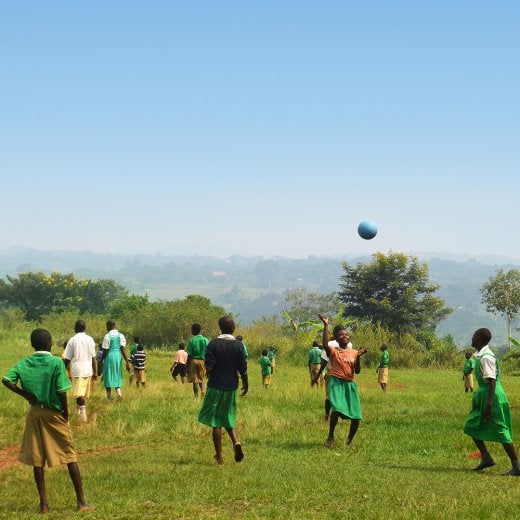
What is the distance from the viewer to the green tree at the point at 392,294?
68.2 m

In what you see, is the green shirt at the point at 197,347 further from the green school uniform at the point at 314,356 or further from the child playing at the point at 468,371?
the child playing at the point at 468,371

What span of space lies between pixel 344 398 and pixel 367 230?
1168 centimetres

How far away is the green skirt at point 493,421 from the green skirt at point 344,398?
7.39 feet

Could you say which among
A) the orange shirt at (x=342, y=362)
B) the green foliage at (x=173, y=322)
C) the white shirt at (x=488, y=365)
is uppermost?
the white shirt at (x=488, y=365)

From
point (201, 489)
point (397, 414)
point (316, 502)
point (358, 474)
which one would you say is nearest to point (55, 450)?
point (201, 489)

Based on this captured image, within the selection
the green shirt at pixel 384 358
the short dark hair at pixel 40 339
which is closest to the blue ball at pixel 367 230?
the green shirt at pixel 384 358

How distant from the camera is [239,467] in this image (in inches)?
368

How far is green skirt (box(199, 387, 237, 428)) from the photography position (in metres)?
9.55

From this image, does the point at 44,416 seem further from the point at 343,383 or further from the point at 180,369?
the point at 180,369

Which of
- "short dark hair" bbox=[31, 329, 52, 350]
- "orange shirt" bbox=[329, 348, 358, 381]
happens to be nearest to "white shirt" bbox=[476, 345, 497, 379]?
"orange shirt" bbox=[329, 348, 358, 381]

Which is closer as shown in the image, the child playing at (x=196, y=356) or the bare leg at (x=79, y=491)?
the bare leg at (x=79, y=491)

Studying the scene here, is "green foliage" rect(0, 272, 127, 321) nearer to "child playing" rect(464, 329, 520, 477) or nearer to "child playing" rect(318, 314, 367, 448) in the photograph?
"child playing" rect(318, 314, 367, 448)

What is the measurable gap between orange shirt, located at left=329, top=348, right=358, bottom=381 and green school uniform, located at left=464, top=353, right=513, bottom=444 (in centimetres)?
246

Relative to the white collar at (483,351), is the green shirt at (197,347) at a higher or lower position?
lower
